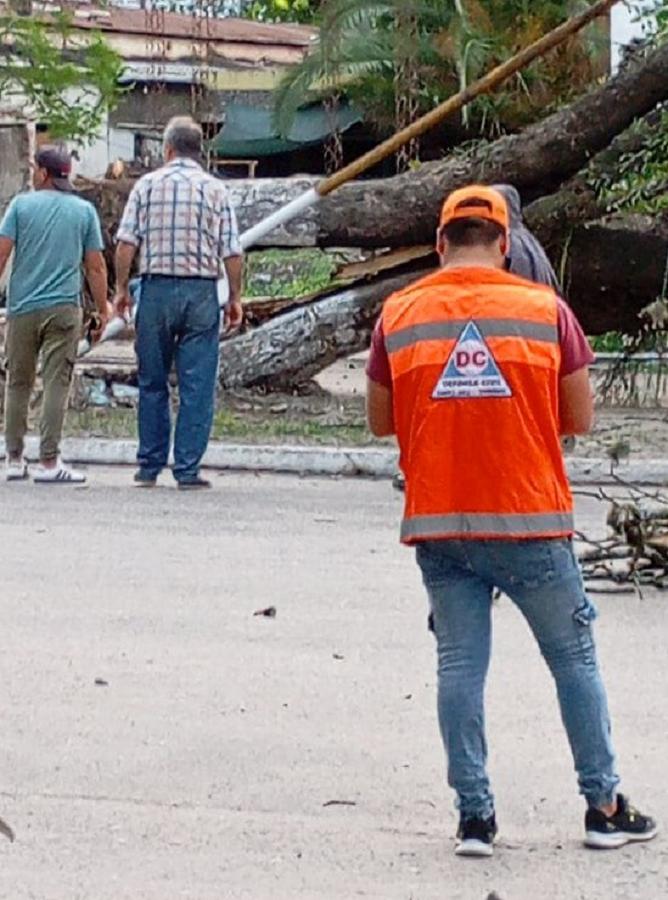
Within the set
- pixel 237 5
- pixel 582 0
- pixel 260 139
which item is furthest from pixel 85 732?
pixel 237 5

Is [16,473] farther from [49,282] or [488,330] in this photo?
[488,330]

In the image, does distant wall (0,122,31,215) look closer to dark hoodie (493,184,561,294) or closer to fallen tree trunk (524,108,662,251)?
fallen tree trunk (524,108,662,251)

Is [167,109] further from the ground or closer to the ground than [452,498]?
further from the ground

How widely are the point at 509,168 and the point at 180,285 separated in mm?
3675

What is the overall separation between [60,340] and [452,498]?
6.80m

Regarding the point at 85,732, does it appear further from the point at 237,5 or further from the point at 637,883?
the point at 237,5

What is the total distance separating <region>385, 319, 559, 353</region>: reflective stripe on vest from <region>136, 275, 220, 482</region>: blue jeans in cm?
631

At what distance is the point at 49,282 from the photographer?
11.6m

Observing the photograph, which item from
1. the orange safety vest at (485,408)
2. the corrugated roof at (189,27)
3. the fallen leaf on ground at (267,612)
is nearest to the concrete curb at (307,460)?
the fallen leaf on ground at (267,612)

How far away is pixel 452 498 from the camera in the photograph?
5098mm

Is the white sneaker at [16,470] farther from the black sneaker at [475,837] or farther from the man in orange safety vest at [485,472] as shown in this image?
the black sneaker at [475,837]

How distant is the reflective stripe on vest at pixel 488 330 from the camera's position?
16.5 feet

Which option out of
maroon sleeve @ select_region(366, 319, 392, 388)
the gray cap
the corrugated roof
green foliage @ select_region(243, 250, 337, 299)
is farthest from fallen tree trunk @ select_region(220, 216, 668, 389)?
the corrugated roof

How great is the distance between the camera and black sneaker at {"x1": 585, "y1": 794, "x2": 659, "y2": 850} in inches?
208
